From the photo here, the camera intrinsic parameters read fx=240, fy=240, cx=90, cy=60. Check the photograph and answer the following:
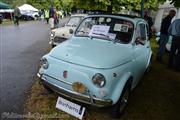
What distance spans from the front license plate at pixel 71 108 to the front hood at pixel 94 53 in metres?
0.84

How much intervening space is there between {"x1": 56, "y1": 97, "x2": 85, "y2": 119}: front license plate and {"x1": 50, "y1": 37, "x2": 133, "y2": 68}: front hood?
837mm

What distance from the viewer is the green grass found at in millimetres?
4770

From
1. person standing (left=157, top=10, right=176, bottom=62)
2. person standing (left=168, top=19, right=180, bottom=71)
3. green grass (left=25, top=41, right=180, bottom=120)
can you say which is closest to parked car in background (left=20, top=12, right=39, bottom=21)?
person standing (left=157, top=10, right=176, bottom=62)

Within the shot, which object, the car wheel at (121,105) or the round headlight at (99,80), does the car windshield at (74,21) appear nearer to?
the car wheel at (121,105)

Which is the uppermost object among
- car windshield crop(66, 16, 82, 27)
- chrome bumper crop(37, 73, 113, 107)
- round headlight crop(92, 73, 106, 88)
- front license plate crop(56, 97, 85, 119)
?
car windshield crop(66, 16, 82, 27)

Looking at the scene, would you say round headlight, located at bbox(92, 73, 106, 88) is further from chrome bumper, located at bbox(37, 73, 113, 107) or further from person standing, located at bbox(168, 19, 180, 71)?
person standing, located at bbox(168, 19, 180, 71)

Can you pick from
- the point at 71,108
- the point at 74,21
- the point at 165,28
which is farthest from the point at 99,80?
the point at 74,21

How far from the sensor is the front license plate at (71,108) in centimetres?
451

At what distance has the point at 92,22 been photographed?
600 centimetres

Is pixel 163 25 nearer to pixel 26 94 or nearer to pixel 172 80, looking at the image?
pixel 172 80

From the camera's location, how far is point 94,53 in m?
4.60

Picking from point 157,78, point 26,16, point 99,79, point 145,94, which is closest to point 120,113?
point 99,79

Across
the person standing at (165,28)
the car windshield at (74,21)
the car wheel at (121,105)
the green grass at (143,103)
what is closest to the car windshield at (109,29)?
the car wheel at (121,105)

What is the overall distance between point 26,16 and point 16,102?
36.6m
